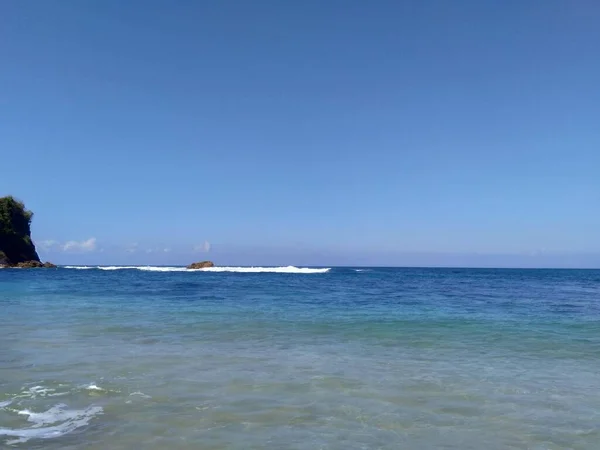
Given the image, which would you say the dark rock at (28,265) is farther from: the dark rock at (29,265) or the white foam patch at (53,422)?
the white foam patch at (53,422)

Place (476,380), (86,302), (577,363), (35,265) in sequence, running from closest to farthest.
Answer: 1. (476,380)
2. (577,363)
3. (86,302)
4. (35,265)

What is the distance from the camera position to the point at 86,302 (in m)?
23.7

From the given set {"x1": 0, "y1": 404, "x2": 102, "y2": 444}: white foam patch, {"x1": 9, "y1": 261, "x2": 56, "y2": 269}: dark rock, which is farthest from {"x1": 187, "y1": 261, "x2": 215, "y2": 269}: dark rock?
{"x1": 0, "y1": 404, "x2": 102, "y2": 444}: white foam patch

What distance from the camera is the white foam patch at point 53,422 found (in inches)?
226

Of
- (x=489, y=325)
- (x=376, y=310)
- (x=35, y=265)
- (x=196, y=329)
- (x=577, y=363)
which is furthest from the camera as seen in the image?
(x=35, y=265)

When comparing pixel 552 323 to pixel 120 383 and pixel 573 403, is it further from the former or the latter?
pixel 120 383

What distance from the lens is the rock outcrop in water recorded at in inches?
3398

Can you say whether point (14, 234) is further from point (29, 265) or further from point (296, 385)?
point (296, 385)

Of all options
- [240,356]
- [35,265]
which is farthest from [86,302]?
[35,265]

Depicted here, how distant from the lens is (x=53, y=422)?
6230mm

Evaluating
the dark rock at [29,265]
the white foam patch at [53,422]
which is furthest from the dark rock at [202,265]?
the white foam patch at [53,422]

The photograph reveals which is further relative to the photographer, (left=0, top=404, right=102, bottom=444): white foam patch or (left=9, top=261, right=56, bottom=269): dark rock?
(left=9, top=261, right=56, bottom=269): dark rock

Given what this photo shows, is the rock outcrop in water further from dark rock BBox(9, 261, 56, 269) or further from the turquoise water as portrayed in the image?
the turquoise water

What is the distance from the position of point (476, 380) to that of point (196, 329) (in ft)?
29.8
